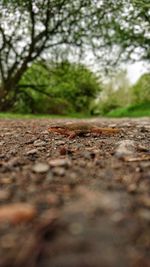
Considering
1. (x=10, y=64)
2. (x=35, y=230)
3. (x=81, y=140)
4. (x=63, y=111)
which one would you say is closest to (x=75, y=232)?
(x=35, y=230)

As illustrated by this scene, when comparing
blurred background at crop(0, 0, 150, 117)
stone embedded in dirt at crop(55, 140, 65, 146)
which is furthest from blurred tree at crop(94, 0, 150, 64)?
stone embedded in dirt at crop(55, 140, 65, 146)

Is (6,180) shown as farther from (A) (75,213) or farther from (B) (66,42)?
(B) (66,42)

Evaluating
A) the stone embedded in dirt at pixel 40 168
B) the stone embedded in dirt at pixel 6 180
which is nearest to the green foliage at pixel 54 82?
the stone embedded in dirt at pixel 40 168

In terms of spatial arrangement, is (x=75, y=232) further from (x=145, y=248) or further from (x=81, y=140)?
(x=81, y=140)

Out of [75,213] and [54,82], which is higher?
[54,82]

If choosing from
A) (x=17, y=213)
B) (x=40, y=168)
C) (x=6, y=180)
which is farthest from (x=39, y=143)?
(x=17, y=213)

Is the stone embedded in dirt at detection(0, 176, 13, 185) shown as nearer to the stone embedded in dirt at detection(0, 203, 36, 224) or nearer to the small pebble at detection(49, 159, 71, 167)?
the small pebble at detection(49, 159, 71, 167)

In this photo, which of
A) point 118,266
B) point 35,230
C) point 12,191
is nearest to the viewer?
point 118,266
